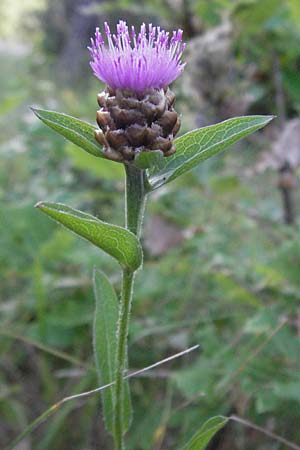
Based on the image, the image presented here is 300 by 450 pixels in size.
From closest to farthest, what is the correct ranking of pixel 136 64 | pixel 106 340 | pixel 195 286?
1. pixel 136 64
2. pixel 106 340
3. pixel 195 286

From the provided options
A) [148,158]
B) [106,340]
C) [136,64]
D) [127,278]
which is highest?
[136,64]

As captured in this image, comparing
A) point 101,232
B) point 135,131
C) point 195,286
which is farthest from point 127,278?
point 195,286

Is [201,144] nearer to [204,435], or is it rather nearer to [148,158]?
[148,158]

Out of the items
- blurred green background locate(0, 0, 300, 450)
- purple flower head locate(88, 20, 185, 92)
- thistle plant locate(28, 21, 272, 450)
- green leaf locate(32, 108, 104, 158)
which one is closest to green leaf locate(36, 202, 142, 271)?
thistle plant locate(28, 21, 272, 450)

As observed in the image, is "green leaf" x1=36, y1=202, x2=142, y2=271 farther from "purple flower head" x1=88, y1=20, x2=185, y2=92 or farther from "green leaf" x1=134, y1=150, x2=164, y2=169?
"purple flower head" x1=88, y1=20, x2=185, y2=92

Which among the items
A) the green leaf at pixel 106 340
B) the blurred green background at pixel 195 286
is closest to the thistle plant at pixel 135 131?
the green leaf at pixel 106 340

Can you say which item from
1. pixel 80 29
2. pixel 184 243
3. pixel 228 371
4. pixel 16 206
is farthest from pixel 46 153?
pixel 80 29

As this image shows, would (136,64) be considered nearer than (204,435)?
Yes

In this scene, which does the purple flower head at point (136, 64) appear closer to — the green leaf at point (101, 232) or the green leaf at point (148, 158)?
the green leaf at point (148, 158)
